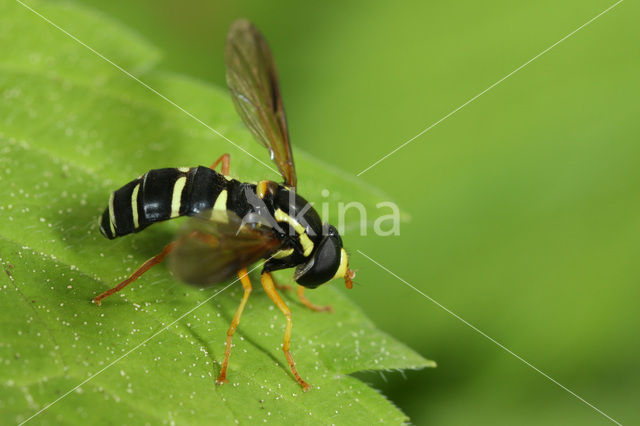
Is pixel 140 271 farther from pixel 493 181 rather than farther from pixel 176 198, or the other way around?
pixel 493 181

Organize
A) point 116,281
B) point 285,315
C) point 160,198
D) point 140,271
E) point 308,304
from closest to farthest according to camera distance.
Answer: point 116,281 < point 140,271 < point 160,198 < point 285,315 < point 308,304

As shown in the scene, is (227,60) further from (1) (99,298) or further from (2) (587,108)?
(2) (587,108)

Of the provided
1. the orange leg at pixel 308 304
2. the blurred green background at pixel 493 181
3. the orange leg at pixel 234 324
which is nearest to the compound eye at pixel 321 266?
the orange leg at pixel 308 304

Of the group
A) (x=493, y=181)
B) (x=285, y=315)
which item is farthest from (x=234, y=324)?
(x=493, y=181)

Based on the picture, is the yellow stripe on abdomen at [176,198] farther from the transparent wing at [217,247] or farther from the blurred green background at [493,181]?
the blurred green background at [493,181]

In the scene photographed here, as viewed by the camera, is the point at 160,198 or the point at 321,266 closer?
the point at 160,198

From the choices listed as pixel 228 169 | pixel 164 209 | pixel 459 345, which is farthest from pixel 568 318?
pixel 164 209
